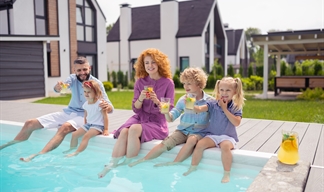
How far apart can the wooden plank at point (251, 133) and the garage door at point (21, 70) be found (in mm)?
10845

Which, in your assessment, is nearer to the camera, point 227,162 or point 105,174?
point 227,162

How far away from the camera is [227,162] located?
11.2ft

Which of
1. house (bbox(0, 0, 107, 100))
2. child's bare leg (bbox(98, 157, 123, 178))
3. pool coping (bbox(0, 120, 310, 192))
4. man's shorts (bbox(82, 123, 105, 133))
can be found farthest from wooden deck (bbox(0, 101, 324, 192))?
house (bbox(0, 0, 107, 100))

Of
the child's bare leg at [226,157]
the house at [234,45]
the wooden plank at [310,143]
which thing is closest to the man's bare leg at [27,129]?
the child's bare leg at [226,157]

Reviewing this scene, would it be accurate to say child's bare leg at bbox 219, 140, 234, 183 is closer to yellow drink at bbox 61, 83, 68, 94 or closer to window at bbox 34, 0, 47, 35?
yellow drink at bbox 61, 83, 68, 94

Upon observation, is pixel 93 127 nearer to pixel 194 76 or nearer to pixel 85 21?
pixel 194 76

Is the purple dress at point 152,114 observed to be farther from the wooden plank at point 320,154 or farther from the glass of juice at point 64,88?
the wooden plank at point 320,154

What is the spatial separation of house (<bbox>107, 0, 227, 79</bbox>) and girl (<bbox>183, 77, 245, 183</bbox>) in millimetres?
19585

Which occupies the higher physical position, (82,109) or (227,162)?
(82,109)

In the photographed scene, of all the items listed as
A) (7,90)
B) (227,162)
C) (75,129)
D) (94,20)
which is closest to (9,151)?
(75,129)

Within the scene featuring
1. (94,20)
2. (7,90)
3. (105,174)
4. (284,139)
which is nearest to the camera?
(284,139)

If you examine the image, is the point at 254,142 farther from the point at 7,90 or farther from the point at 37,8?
the point at 37,8

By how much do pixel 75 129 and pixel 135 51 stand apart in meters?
22.9

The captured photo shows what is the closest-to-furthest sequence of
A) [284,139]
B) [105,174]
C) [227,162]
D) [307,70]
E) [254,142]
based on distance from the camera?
[284,139] < [227,162] < [105,174] < [254,142] < [307,70]
